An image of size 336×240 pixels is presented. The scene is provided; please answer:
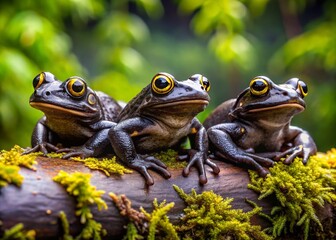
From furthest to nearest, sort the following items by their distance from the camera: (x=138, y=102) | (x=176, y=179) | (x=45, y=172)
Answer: (x=138, y=102) < (x=176, y=179) < (x=45, y=172)

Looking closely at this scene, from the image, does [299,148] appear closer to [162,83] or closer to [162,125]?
[162,125]

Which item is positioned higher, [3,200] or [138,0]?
[138,0]

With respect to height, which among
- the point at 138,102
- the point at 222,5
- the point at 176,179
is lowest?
the point at 176,179

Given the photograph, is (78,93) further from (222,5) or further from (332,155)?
(222,5)

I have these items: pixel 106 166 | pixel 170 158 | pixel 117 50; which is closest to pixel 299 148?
pixel 170 158

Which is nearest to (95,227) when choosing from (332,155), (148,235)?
(148,235)

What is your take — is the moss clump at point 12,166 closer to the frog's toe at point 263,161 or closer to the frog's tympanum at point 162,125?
the frog's tympanum at point 162,125

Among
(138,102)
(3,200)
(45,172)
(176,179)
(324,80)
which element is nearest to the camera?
(3,200)

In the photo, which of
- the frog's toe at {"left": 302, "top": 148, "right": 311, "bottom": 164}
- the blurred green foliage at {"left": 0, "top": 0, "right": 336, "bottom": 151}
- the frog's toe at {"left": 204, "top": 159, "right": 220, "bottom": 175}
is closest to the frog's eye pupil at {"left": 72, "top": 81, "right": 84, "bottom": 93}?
the frog's toe at {"left": 204, "top": 159, "right": 220, "bottom": 175}
